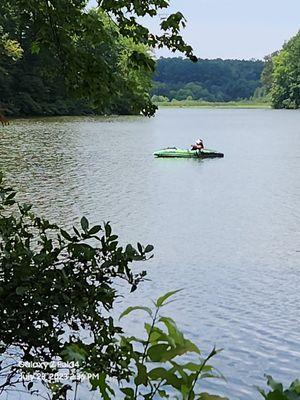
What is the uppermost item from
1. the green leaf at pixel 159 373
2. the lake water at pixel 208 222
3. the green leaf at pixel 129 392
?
the green leaf at pixel 159 373

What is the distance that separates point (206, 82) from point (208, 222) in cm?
12982

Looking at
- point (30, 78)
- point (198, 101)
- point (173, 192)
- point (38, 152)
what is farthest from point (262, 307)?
point (198, 101)

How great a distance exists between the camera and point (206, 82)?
14200 cm

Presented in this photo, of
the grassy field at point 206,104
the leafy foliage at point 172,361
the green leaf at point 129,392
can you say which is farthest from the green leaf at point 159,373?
the grassy field at point 206,104

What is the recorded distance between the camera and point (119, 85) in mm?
3453

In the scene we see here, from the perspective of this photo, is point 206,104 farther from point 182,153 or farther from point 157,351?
point 157,351

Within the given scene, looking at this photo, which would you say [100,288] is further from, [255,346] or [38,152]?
[38,152]

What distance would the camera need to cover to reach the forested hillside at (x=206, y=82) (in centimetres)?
13688

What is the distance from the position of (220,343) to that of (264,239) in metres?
5.78

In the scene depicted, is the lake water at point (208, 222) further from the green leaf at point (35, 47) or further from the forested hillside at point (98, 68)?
the green leaf at point (35, 47)

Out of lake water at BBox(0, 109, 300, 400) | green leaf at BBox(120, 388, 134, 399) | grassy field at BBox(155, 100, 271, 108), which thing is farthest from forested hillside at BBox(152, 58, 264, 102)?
green leaf at BBox(120, 388, 134, 399)

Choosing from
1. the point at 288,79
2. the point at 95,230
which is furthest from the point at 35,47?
the point at 288,79

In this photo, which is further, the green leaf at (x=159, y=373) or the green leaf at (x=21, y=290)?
A: the green leaf at (x=21, y=290)

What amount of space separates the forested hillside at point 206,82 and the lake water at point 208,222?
105 m
